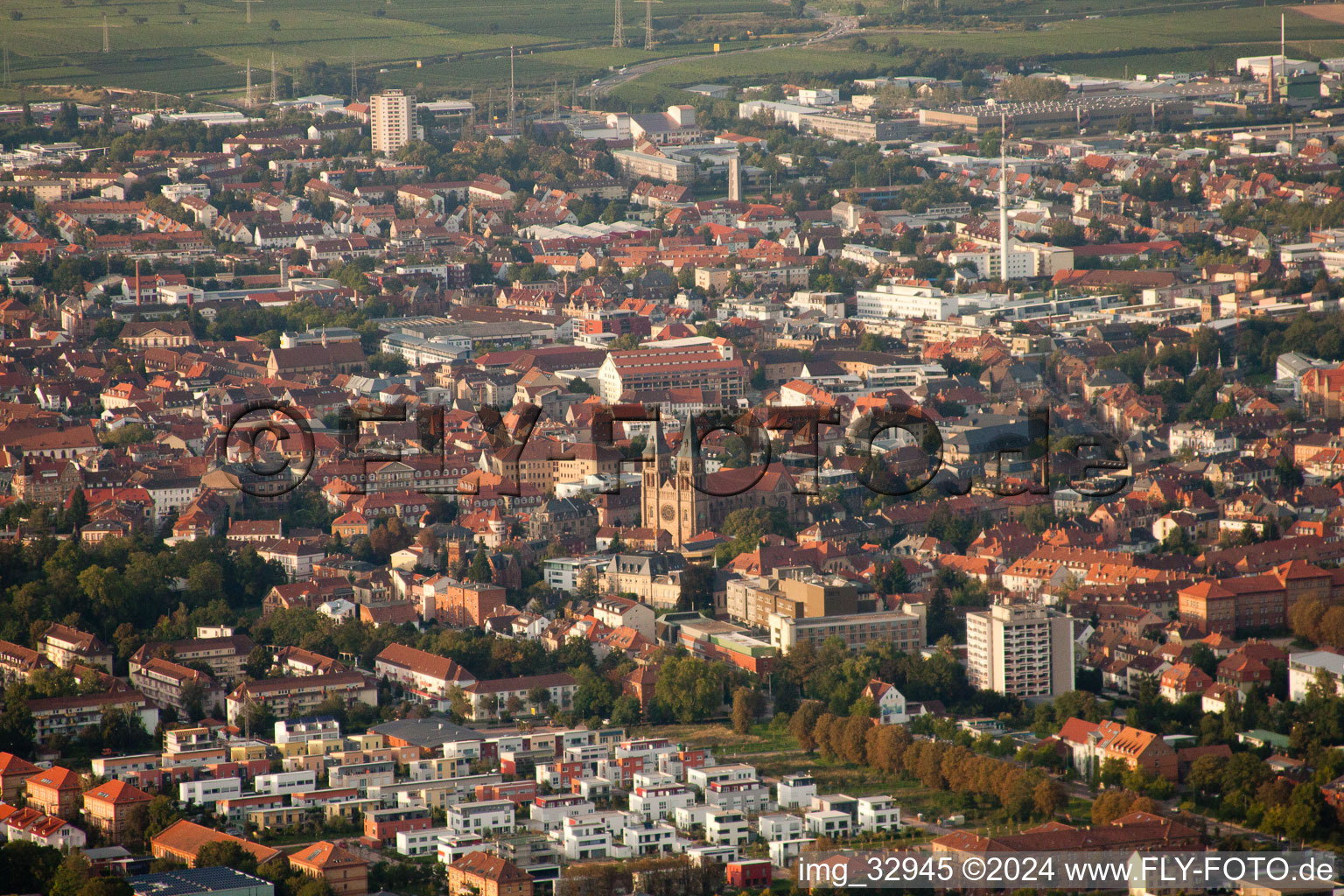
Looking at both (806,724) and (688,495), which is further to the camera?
(688,495)

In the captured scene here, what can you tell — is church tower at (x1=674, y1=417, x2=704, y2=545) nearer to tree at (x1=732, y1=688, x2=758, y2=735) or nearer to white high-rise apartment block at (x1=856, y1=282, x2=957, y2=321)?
tree at (x1=732, y1=688, x2=758, y2=735)

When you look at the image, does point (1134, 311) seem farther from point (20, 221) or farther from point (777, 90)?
point (777, 90)

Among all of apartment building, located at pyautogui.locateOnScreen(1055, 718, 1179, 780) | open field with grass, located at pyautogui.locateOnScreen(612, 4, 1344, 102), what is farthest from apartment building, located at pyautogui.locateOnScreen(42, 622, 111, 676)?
open field with grass, located at pyautogui.locateOnScreen(612, 4, 1344, 102)

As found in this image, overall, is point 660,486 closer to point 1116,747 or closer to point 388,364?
point 1116,747

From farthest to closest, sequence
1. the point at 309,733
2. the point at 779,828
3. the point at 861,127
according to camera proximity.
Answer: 1. the point at 861,127
2. the point at 309,733
3. the point at 779,828

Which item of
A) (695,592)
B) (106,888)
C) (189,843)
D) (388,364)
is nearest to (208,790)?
(189,843)

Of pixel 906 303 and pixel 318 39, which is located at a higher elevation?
pixel 318 39

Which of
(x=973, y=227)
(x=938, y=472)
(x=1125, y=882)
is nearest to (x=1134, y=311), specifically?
(x=973, y=227)
